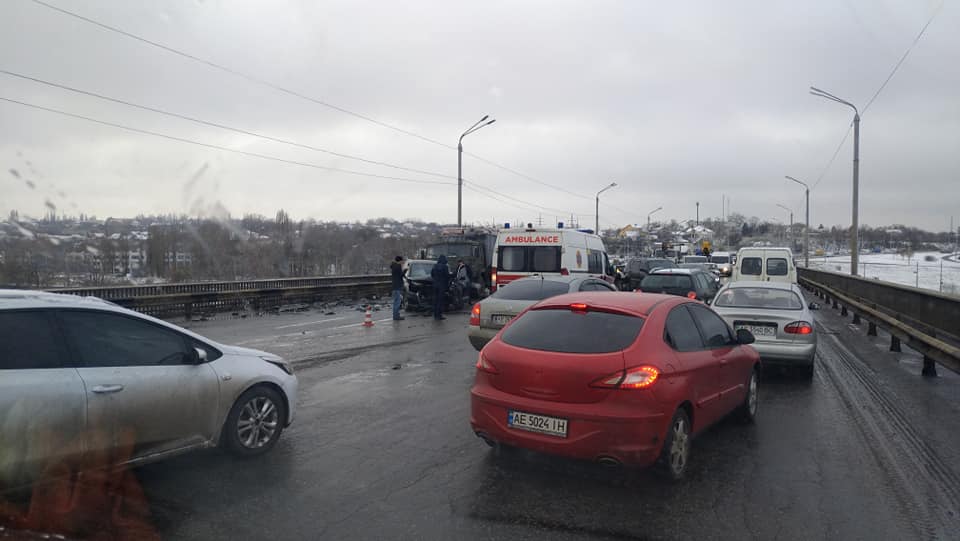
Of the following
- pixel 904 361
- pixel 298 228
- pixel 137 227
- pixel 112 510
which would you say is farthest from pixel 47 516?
pixel 298 228

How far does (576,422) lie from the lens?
4.63 metres

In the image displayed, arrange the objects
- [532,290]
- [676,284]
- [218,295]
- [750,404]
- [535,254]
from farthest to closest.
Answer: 1. [218,295]
2. [535,254]
3. [676,284]
4. [532,290]
5. [750,404]

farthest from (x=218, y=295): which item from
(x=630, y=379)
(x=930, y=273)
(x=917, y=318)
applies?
(x=930, y=273)

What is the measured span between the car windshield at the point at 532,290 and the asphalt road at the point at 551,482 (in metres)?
2.64

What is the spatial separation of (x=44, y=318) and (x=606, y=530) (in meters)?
4.12

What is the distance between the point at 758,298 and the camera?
1015 centimetres

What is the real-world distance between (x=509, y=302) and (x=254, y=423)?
17.7ft

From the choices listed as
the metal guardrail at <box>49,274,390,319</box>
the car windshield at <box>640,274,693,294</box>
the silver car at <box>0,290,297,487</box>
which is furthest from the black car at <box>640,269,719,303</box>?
the metal guardrail at <box>49,274,390,319</box>

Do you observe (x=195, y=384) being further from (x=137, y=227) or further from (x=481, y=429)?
(x=137, y=227)

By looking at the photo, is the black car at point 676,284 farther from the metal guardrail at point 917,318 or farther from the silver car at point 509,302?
the silver car at point 509,302

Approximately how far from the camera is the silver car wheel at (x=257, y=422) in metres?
5.36

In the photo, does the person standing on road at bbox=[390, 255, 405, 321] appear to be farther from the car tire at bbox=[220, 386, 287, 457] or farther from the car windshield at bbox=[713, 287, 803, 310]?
the car tire at bbox=[220, 386, 287, 457]

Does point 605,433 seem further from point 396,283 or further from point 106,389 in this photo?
point 396,283

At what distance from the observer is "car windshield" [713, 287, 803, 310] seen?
9.91 meters
